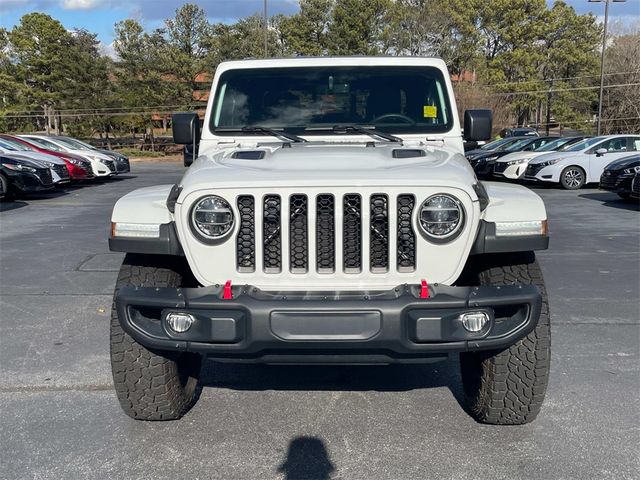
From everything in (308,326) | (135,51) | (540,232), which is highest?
(135,51)

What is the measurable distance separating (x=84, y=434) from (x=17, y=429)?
39 centimetres

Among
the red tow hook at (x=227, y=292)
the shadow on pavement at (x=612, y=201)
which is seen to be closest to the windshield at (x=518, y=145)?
the shadow on pavement at (x=612, y=201)

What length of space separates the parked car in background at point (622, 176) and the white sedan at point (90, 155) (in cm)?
1389

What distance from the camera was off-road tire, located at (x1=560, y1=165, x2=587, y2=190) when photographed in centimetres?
1706

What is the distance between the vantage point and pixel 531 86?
49.4 meters

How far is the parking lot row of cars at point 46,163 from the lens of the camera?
1424 cm

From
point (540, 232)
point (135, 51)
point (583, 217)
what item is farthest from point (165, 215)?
point (135, 51)

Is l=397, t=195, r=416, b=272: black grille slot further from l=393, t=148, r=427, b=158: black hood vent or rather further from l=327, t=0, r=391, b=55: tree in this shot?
l=327, t=0, r=391, b=55: tree

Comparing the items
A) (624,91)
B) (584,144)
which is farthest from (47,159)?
(624,91)

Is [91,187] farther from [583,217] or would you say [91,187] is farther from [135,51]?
[135,51]

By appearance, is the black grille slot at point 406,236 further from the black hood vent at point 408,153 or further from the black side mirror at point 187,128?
the black side mirror at point 187,128

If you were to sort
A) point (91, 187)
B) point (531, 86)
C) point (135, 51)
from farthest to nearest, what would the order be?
point (531, 86)
point (135, 51)
point (91, 187)

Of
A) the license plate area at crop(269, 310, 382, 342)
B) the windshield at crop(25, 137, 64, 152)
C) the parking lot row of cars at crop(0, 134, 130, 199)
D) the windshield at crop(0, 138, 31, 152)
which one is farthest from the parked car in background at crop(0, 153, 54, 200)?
the license plate area at crop(269, 310, 382, 342)

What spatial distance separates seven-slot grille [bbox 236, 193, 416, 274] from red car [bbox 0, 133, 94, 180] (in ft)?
51.6
